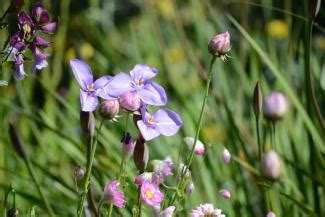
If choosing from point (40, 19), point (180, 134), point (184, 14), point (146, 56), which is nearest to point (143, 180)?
point (40, 19)

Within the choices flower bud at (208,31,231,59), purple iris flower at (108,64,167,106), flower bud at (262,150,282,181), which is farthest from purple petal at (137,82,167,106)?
flower bud at (262,150,282,181)

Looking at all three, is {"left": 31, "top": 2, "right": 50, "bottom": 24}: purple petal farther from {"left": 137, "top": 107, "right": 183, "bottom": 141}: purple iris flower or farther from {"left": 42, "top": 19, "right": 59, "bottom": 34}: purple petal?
{"left": 137, "top": 107, "right": 183, "bottom": 141}: purple iris flower

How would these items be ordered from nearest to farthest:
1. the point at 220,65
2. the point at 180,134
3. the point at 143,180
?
the point at 143,180 → the point at 180,134 → the point at 220,65

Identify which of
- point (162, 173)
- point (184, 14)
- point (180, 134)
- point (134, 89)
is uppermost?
point (134, 89)

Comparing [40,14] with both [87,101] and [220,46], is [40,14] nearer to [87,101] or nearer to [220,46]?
[87,101]

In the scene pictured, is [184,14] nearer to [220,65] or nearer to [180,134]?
[220,65]

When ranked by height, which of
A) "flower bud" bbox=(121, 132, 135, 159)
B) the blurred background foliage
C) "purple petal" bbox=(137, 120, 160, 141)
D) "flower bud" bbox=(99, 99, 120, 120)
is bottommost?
the blurred background foliage

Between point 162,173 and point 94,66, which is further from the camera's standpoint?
point 94,66

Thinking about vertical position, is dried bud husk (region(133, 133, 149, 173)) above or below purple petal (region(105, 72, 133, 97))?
below
